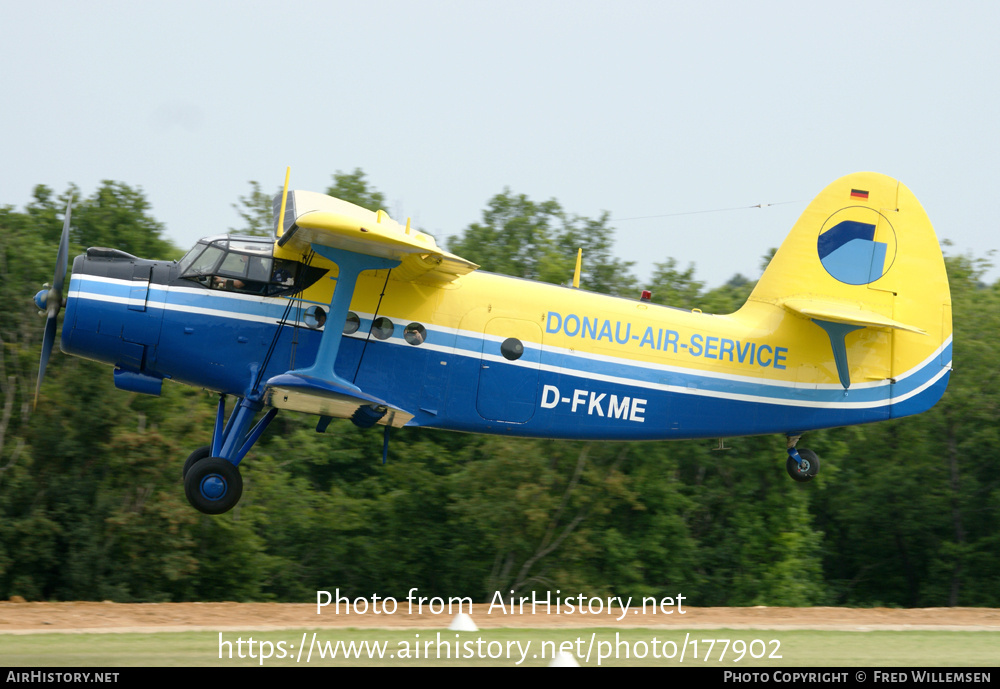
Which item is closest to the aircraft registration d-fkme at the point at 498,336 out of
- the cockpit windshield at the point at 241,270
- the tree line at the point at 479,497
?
the cockpit windshield at the point at 241,270

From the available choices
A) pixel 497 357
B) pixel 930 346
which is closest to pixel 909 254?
pixel 930 346

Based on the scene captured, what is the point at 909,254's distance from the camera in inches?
492

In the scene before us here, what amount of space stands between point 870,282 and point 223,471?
8310 mm

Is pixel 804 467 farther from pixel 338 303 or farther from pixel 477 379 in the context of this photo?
pixel 338 303

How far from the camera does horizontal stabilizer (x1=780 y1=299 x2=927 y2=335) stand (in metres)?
11.2

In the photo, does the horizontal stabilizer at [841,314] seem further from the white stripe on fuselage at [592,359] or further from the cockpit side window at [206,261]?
the cockpit side window at [206,261]

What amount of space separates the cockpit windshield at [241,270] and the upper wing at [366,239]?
34cm

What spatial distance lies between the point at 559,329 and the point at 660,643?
373cm

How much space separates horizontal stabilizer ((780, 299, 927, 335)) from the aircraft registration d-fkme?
0.12 ft

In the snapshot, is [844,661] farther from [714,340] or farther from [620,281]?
[620,281]

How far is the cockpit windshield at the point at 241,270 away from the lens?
10727 mm

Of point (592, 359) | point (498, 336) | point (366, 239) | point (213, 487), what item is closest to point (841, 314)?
point (592, 359)

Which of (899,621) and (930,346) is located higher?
(930,346)

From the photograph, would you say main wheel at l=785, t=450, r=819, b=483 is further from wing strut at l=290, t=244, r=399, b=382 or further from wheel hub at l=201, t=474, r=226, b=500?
wheel hub at l=201, t=474, r=226, b=500
